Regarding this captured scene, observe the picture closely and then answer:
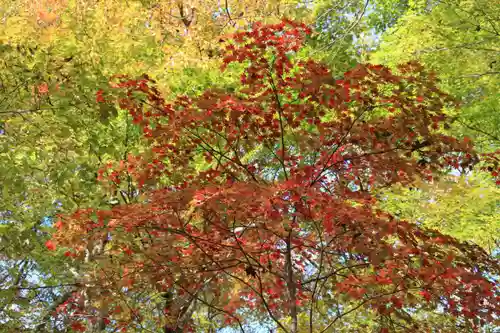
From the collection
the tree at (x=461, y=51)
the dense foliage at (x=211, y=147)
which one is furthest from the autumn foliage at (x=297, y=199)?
the tree at (x=461, y=51)

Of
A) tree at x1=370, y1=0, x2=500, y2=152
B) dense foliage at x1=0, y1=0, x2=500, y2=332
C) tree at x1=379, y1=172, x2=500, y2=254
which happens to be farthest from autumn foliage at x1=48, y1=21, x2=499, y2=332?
tree at x1=370, y1=0, x2=500, y2=152

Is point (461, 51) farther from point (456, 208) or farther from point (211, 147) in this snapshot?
point (211, 147)

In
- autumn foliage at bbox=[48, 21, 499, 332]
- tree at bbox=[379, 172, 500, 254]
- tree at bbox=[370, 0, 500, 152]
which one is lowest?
autumn foliage at bbox=[48, 21, 499, 332]

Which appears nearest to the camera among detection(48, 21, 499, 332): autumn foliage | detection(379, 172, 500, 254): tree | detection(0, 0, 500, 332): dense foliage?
detection(48, 21, 499, 332): autumn foliage

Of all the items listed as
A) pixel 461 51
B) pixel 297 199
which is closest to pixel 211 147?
pixel 297 199

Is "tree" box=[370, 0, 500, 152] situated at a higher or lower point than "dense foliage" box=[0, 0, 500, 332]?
higher

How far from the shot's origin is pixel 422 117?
371 cm

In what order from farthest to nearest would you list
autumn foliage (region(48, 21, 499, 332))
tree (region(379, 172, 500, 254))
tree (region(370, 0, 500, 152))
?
tree (region(370, 0, 500, 152)), tree (region(379, 172, 500, 254)), autumn foliage (region(48, 21, 499, 332))

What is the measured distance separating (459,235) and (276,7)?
5637 mm

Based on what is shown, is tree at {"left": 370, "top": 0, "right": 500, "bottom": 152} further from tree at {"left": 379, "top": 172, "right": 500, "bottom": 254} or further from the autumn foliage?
the autumn foliage

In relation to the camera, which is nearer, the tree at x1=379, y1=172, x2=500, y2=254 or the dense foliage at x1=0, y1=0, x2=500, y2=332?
the dense foliage at x1=0, y1=0, x2=500, y2=332

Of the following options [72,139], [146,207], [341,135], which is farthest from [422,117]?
[72,139]

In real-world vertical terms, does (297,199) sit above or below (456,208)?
below

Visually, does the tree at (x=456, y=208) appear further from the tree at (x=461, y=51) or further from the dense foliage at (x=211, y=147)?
the tree at (x=461, y=51)
